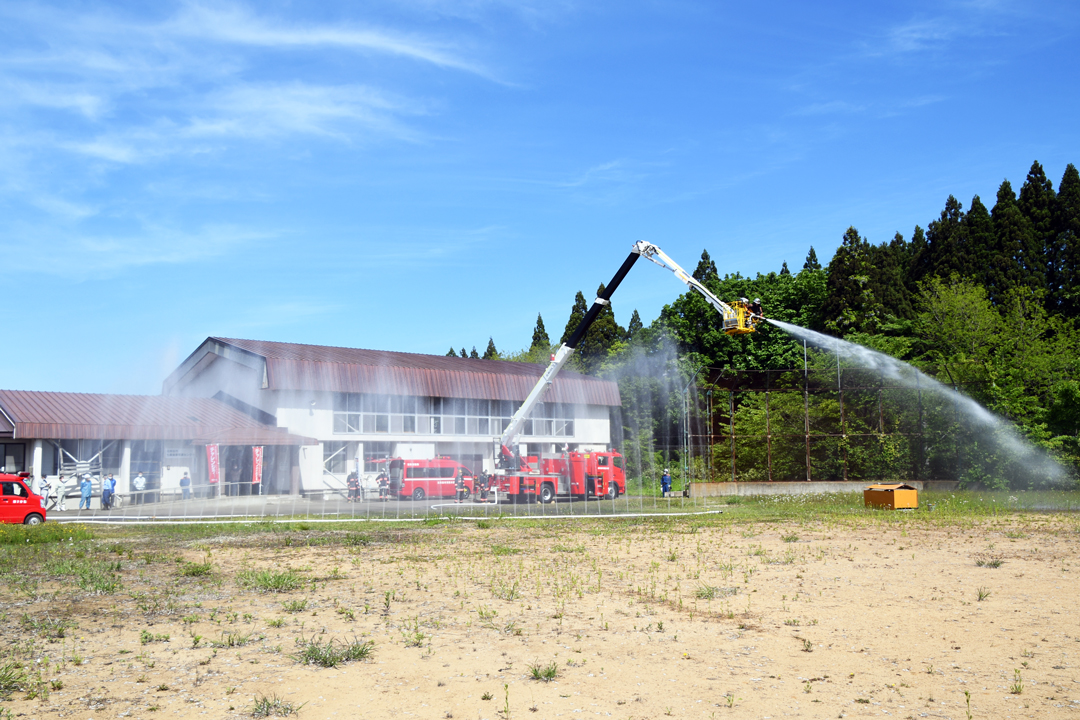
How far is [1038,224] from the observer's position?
62438 millimetres

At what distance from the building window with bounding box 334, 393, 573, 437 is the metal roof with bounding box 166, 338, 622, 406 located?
2.52ft

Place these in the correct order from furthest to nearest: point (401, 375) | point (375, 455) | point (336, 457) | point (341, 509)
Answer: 1. point (401, 375)
2. point (375, 455)
3. point (336, 457)
4. point (341, 509)

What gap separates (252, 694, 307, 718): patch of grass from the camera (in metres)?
7.37

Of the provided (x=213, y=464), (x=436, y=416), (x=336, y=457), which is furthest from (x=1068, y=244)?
(x=213, y=464)

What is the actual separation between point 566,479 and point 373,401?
13.6 meters

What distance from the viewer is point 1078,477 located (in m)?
34.9

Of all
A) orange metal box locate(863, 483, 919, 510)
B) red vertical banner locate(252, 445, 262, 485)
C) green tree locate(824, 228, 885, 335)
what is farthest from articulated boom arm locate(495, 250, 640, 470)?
green tree locate(824, 228, 885, 335)

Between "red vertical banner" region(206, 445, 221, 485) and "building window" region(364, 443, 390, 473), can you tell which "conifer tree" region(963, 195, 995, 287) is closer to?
"building window" region(364, 443, 390, 473)

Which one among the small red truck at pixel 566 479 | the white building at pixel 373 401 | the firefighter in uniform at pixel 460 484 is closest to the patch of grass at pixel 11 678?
the small red truck at pixel 566 479

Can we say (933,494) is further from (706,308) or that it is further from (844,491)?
(706,308)

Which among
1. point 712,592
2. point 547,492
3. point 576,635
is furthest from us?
point 547,492

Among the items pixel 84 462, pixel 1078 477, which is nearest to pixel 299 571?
pixel 84 462

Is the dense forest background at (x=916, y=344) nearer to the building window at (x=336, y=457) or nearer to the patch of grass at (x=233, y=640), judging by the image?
the building window at (x=336, y=457)

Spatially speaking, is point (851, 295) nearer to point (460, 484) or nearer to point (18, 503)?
point (460, 484)
